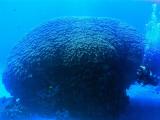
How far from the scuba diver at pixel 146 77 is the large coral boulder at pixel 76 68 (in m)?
0.46

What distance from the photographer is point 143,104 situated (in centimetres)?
844

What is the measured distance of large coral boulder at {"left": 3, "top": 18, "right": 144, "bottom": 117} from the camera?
750 centimetres

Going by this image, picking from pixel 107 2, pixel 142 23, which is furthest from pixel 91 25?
pixel 107 2

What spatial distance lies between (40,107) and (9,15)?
30.6 meters

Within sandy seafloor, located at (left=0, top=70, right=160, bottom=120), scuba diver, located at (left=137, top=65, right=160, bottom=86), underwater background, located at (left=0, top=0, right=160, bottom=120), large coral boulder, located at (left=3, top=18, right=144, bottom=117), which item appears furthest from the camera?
underwater background, located at (left=0, top=0, right=160, bottom=120)

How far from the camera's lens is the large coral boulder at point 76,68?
24.6 ft

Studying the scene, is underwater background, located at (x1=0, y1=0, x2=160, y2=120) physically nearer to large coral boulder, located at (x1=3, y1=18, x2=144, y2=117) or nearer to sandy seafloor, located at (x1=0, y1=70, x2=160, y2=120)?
sandy seafloor, located at (x1=0, y1=70, x2=160, y2=120)

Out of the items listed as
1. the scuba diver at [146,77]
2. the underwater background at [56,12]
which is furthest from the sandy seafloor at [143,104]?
the underwater background at [56,12]

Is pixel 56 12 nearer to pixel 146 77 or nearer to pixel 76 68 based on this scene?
pixel 146 77

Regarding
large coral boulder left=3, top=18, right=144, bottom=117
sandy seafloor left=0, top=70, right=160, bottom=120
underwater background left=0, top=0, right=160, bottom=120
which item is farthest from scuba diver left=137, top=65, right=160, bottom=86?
underwater background left=0, top=0, right=160, bottom=120

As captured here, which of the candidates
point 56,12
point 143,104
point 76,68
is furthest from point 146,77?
point 56,12

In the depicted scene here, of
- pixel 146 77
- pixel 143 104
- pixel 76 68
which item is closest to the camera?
pixel 76 68

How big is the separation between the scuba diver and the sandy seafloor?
25 cm

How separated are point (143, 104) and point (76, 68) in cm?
223
